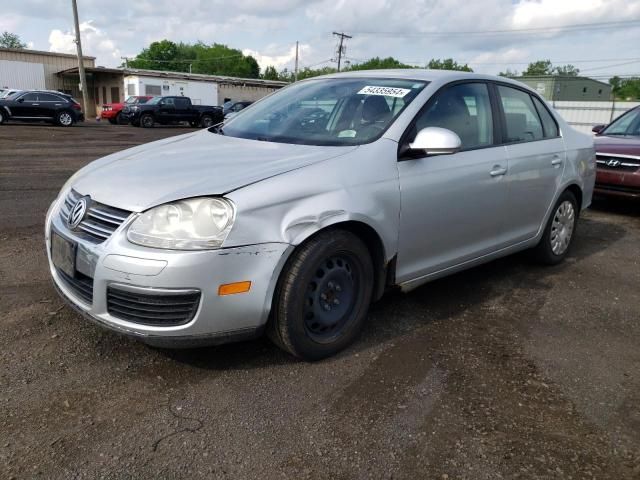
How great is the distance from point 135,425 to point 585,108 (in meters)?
21.7

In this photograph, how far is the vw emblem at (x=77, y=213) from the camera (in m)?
2.80

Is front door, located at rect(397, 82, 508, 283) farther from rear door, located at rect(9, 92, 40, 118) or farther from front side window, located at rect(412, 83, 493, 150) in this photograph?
rear door, located at rect(9, 92, 40, 118)

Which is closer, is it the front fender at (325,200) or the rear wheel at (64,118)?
the front fender at (325,200)

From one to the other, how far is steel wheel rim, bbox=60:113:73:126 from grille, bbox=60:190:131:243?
76.2 ft

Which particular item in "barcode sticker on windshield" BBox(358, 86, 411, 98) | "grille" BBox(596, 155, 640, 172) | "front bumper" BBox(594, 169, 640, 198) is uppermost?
"barcode sticker on windshield" BBox(358, 86, 411, 98)

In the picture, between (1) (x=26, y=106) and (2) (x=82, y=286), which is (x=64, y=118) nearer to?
(1) (x=26, y=106)

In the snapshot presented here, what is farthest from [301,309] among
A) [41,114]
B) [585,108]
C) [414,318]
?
[41,114]

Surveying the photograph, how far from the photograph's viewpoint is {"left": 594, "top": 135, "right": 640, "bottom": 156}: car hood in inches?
274

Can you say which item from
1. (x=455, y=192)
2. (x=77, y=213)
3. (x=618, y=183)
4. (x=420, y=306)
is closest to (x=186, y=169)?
(x=77, y=213)

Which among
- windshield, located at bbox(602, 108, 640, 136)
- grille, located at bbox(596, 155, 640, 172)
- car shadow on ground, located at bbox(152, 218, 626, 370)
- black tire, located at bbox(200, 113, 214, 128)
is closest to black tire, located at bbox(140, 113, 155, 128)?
black tire, located at bbox(200, 113, 214, 128)

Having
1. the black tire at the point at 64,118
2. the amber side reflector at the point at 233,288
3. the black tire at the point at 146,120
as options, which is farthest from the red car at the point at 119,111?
Answer: the amber side reflector at the point at 233,288

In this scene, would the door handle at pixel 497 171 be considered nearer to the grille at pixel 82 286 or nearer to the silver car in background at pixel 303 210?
the silver car in background at pixel 303 210

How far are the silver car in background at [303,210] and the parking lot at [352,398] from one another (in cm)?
30

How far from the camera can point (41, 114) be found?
22703 mm
